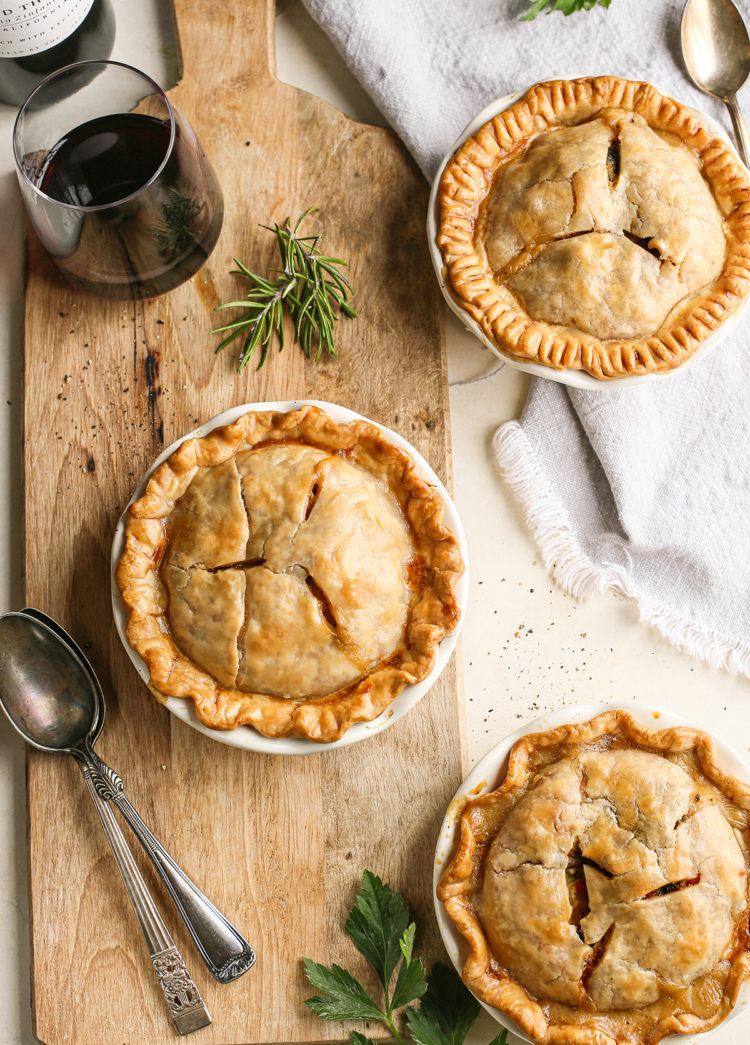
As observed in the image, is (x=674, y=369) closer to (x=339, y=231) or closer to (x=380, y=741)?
(x=339, y=231)

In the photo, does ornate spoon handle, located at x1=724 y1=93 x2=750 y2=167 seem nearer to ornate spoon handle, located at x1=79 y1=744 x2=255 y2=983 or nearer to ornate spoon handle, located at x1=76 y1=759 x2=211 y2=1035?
ornate spoon handle, located at x1=79 y1=744 x2=255 y2=983

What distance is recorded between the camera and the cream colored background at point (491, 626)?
2.47 metres

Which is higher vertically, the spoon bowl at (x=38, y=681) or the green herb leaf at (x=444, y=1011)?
the spoon bowl at (x=38, y=681)

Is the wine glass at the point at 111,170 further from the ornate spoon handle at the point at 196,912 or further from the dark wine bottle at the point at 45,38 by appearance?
the ornate spoon handle at the point at 196,912

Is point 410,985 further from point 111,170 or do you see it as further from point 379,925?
point 111,170

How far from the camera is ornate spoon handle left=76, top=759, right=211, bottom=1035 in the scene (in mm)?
2260

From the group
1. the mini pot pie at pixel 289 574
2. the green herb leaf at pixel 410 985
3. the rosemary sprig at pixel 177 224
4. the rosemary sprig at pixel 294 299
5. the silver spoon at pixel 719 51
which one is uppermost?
the silver spoon at pixel 719 51

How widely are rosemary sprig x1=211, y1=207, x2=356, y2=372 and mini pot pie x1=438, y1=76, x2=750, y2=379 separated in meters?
→ 0.31

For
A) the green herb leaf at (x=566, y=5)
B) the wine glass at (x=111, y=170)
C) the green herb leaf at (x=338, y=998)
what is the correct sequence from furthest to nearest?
1. the green herb leaf at (x=566, y=5)
2. the green herb leaf at (x=338, y=998)
3. the wine glass at (x=111, y=170)

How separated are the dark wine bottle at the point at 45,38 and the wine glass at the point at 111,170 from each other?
0.09 meters

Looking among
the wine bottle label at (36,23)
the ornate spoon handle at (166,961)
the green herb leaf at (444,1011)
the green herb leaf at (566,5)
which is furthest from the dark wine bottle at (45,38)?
the green herb leaf at (444,1011)

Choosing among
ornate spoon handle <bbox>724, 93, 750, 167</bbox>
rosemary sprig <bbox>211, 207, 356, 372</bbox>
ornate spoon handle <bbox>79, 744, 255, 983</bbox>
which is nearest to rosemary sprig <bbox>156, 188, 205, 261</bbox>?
rosemary sprig <bbox>211, 207, 356, 372</bbox>

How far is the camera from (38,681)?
90.8 inches

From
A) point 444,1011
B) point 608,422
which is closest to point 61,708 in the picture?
point 444,1011
